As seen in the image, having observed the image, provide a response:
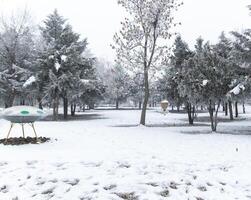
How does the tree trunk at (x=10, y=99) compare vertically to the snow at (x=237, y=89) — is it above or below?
above

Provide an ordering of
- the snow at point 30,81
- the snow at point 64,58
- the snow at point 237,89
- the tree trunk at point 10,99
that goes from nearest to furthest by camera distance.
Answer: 1. the snow at point 237,89
2. the snow at point 64,58
3. the snow at point 30,81
4. the tree trunk at point 10,99

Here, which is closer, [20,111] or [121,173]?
[121,173]

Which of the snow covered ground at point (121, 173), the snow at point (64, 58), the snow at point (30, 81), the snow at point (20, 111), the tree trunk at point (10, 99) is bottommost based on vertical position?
the snow covered ground at point (121, 173)

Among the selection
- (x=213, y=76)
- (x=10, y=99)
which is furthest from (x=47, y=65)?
(x=213, y=76)

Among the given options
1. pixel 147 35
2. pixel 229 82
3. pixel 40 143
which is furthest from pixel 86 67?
pixel 40 143

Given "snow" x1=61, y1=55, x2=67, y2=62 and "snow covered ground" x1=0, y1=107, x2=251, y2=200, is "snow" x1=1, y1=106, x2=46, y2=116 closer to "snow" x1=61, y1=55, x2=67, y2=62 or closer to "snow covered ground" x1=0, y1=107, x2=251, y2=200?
"snow covered ground" x1=0, y1=107, x2=251, y2=200

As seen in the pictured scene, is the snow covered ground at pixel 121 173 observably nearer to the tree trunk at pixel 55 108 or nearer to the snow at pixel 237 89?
the snow at pixel 237 89

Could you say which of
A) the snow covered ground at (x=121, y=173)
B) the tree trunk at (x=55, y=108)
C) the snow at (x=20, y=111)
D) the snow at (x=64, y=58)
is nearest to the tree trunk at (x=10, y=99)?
the tree trunk at (x=55, y=108)

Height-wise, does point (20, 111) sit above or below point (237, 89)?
below

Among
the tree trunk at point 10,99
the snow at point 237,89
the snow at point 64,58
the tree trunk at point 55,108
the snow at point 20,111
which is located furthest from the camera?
the tree trunk at point 10,99

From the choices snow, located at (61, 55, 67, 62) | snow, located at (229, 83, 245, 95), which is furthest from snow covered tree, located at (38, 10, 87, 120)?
snow, located at (229, 83, 245, 95)

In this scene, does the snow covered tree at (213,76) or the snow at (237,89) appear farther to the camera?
the snow covered tree at (213,76)

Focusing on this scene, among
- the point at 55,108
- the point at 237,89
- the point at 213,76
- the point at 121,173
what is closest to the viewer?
the point at 121,173

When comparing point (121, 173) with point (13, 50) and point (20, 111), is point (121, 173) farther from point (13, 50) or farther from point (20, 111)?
point (13, 50)
